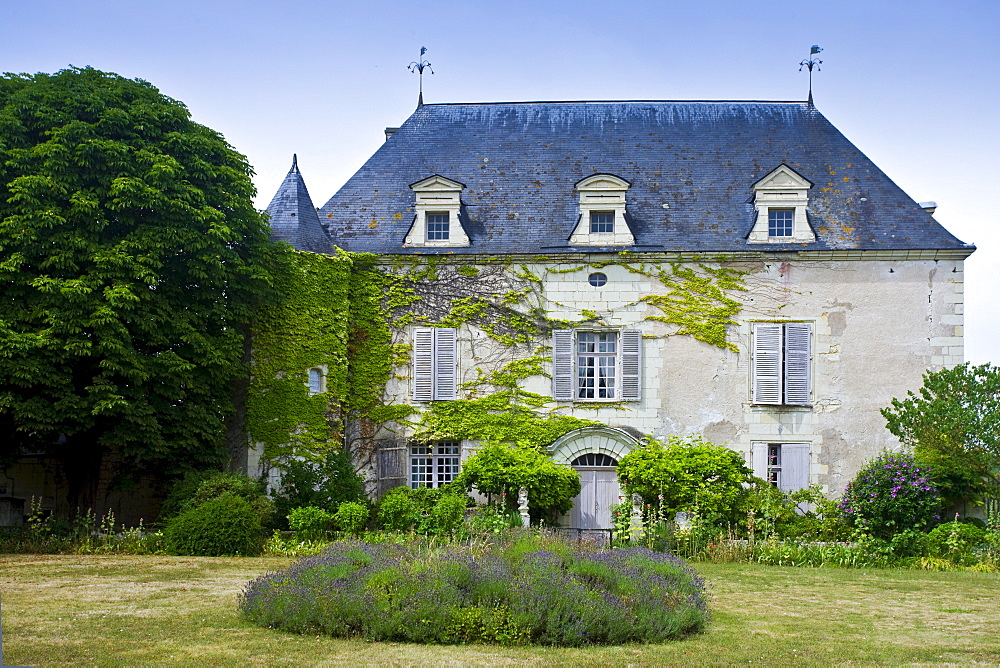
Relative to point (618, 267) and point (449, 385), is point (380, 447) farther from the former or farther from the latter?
point (618, 267)

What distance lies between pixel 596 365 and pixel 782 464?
12.8 feet

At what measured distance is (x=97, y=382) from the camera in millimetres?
15219

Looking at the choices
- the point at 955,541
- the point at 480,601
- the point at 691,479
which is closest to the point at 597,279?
the point at 691,479

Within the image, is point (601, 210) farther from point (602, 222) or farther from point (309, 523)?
point (309, 523)

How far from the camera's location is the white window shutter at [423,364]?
763 inches

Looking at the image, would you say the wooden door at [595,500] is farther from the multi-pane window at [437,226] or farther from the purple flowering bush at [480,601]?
the purple flowering bush at [480,601]

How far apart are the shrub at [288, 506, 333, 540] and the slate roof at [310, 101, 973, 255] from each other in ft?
18.9

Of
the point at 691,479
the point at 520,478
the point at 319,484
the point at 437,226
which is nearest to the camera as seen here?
the point at 691,479

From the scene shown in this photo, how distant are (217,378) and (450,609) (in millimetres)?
9813

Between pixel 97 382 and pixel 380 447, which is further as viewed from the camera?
pixel 380 447

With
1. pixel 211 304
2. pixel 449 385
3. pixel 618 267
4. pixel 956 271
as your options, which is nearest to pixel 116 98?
pixel 211 304

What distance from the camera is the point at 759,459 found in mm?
18812

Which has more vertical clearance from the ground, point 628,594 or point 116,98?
point 116,98

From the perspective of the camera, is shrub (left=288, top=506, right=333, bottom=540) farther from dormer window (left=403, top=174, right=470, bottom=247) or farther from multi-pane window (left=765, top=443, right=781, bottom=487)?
multi-pane window (left=765, top=443, right=781, bottom=487)
